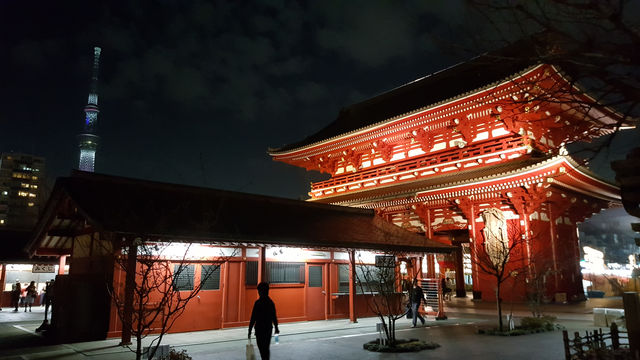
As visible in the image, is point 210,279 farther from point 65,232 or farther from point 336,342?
point 65,232

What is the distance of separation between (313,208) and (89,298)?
972 centimetres

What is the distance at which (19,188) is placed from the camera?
99.5 meters

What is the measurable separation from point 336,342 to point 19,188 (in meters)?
112

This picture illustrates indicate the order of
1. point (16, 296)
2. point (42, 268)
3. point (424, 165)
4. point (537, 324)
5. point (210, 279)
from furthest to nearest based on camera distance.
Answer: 1. point (42, 268)
2. point (16, 296)
3. point (424, 165)
4. point (210, 279)
5. point (537, 324)

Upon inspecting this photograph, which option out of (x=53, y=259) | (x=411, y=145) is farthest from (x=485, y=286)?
(x=53, y=259)

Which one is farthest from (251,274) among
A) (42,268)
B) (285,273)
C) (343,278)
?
(42,268)

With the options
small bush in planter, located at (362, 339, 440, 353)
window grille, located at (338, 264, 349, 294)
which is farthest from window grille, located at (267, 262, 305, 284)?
small bush in planter, located at (362, 339, 440, 353)

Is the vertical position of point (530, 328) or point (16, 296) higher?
point (16, 296)

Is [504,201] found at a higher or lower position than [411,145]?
lower

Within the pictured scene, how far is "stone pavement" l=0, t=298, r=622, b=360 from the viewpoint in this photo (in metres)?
10.3

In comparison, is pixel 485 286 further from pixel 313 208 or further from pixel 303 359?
pixel 303 359

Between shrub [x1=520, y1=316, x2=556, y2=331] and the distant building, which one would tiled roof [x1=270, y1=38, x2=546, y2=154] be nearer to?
shrub [x1=520, y1=316, x2=556, y2=331]

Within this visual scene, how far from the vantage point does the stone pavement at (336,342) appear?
1034 centimetres

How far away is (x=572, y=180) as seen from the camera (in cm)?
1936
